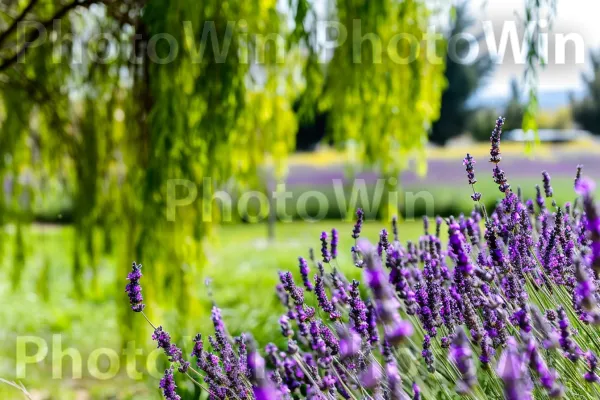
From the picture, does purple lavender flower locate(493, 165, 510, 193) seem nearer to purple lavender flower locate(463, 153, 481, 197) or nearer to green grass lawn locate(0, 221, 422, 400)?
purple lavender flower locate(463, 153, 481, 197)

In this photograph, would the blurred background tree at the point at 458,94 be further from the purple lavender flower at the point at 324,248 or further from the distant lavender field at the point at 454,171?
the purple lavender flower at the point at 324,248

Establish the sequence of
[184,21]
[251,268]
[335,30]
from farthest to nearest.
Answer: [251,268], [335,30], [184,21]

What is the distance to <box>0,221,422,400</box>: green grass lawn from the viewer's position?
4.59 meters

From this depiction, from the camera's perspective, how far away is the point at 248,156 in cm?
469

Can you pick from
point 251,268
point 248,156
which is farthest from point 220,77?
point 251,268

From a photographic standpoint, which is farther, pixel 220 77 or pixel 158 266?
pixel 158 266

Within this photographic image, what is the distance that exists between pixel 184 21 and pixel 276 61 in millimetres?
953

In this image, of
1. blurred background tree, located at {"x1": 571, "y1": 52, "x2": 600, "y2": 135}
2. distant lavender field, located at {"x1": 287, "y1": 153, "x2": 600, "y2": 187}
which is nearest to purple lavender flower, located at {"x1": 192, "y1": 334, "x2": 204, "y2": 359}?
distant lavender field, located at {"x1": 287, "y1": 153, "x2": 600, "y2": 187}

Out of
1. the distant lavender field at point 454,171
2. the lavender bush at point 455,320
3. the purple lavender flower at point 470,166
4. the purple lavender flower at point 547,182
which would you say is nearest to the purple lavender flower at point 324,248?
the lavender bush at point 455,320

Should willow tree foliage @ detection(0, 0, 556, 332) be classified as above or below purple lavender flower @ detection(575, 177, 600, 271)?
above

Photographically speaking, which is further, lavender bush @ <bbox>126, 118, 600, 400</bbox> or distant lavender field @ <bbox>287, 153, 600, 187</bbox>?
distant lavender field @ <bbox>287, 153, 600, 187</bbox>

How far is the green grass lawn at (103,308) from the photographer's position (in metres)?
4.59

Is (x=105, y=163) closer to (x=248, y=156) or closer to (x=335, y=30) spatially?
(x=248, y=156)

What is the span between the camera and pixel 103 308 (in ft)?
27.1
